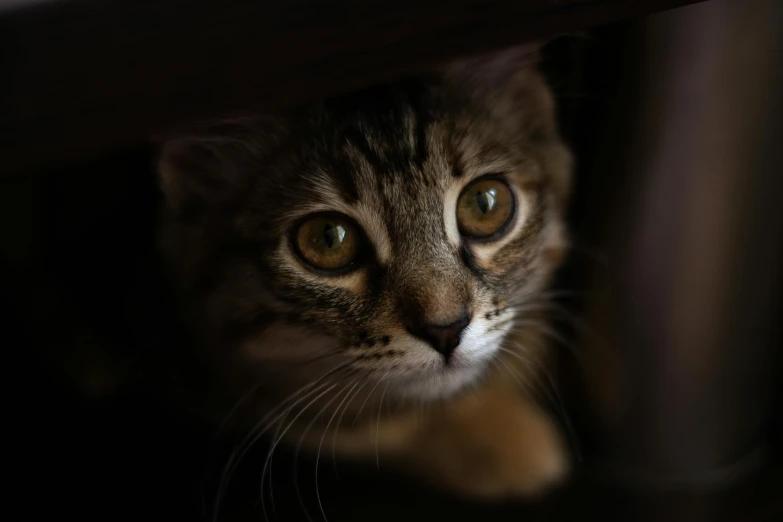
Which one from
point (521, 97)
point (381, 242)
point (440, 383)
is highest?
point (521, 97)

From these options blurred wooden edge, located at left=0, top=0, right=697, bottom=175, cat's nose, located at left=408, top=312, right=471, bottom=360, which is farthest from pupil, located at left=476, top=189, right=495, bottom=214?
blurred wooden edge, located at left=0, top=0, right=697, bottom=175

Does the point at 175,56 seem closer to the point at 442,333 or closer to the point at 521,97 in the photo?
the point at 442,333

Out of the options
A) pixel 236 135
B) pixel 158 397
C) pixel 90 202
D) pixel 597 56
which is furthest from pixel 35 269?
pixel 597 56

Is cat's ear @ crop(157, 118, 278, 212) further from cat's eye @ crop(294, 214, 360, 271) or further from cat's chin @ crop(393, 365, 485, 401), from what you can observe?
cat's chin @ crop(393, 365, 485, 401)

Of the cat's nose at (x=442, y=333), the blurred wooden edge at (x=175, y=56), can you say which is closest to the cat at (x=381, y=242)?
the cat's nose at (x=442, y=333)

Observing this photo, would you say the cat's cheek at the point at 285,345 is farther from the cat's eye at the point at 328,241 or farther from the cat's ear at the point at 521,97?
the cat's ear at the point at 521,97

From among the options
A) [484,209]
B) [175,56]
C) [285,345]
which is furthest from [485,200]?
[175,56]

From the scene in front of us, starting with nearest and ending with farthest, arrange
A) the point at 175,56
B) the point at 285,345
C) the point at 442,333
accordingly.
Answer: the point at 175,56, the point at 442,333, the point at 285,345
